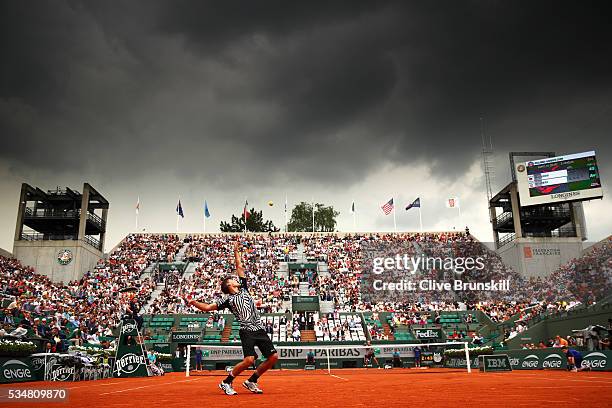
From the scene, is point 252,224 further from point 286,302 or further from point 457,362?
point 457,362

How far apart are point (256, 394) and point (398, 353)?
2559 cm

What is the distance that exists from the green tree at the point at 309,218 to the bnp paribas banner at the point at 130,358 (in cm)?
6977

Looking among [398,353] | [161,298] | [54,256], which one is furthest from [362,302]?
[54,256]

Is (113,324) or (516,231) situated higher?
(516,231)

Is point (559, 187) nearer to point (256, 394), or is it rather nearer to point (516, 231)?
point (516, 231)

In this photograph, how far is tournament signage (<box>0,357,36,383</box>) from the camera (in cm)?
1678

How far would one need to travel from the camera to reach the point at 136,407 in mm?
7184

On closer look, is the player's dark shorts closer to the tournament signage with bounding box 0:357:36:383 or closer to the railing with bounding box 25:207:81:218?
the tournament signage with bounding box 0:357:36:383

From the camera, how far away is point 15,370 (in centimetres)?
1723

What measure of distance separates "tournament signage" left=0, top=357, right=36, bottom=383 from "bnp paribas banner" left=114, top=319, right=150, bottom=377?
315 centimetres

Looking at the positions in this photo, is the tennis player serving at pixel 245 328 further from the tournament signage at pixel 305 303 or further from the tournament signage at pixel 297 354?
the tournament signage at pixel 305 303

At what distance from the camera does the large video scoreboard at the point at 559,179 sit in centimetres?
4434

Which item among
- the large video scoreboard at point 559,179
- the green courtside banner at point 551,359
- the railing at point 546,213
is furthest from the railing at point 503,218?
the green courtside banner at point 551,359

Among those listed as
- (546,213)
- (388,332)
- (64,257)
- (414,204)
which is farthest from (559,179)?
(64,257)
